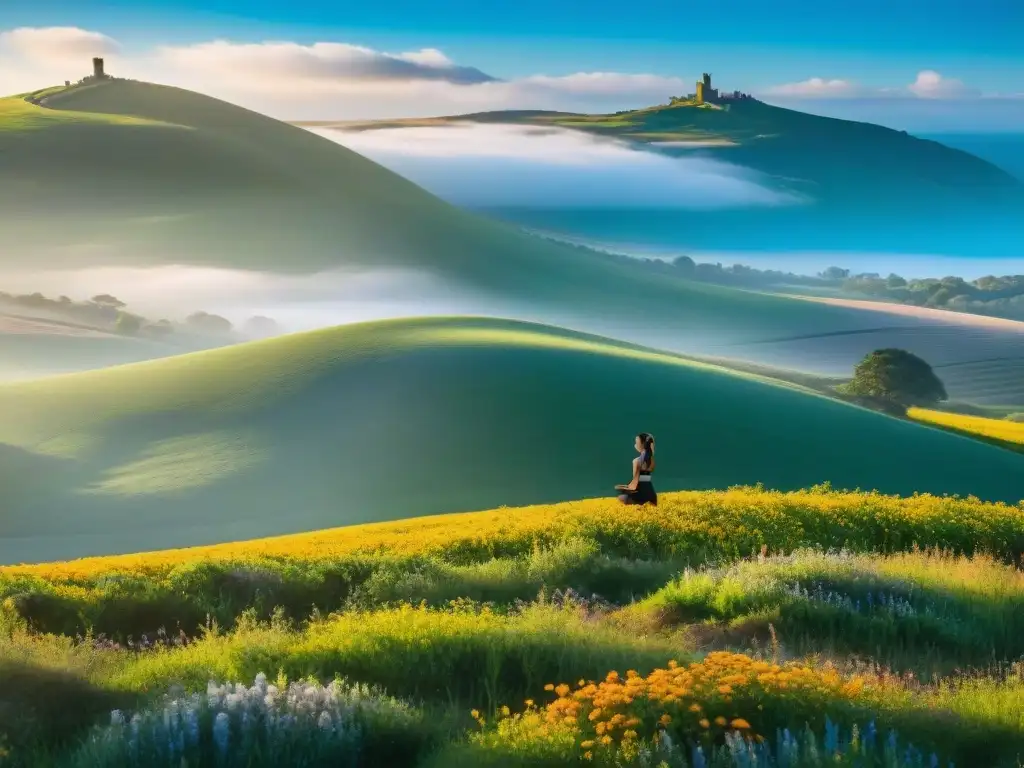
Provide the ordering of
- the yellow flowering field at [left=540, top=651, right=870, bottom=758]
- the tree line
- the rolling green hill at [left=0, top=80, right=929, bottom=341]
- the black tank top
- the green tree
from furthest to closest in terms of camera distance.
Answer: the rolling green hill at [left=0, top=80, right=929, bottom=341] → the tree line → the green tree → the black tank top → the yellow flowering field at [left=540, top=651, right=870, bottom=758]

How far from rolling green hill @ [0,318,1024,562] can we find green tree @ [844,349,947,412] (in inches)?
719

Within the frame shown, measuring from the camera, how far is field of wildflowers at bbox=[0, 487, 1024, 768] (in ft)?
31.0

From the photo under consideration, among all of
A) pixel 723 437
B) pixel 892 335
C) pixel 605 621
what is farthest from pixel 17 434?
pixel 892 335

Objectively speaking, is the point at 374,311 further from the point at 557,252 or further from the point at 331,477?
the point at 331,477

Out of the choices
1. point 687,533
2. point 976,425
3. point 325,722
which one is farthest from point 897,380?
point 325,722

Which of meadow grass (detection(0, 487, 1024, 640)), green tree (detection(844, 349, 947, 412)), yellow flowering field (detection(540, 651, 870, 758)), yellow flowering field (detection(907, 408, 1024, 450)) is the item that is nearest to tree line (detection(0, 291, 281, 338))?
green tree (detection(844, 349, 947, 412))

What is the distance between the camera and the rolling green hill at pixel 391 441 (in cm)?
4334

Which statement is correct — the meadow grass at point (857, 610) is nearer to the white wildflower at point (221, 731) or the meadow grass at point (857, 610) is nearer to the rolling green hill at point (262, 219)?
the white wildflower at point (221, 731)

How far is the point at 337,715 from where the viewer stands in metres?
9.75

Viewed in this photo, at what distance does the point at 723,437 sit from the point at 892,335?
95.8 m

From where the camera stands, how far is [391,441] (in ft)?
157

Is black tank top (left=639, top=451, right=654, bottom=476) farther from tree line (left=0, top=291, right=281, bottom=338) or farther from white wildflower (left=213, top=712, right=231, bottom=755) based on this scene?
tree line (left=0, top=291, right=281, bottom=338)

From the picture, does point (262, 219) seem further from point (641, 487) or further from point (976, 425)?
point (641, 487)

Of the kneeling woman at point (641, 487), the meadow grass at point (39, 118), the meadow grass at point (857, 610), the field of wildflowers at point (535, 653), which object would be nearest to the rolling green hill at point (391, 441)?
the kneeling woman at point (641, 487)
